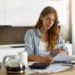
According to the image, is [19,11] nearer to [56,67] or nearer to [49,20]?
[49,20]

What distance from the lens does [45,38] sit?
2.53m

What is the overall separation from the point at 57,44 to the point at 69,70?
70cm

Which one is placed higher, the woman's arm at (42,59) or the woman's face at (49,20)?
the woman's face at (49,20)

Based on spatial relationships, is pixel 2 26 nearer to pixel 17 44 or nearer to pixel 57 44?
pixel 17 44

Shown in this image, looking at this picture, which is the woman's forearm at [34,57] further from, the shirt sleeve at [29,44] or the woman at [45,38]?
the shirt sleeve at [29,44]

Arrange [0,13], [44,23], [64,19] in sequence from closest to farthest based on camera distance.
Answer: [44,23] < [0,13] < [64,19]

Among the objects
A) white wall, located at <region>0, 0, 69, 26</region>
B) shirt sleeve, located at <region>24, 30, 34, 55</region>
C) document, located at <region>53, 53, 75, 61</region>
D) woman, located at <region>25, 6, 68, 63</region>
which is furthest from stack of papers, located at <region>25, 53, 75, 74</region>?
white wall, located at <region>0, 0, 69, 26</region>

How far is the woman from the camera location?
2.39 meters

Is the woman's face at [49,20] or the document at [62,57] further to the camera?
the woman's face at [49,20]

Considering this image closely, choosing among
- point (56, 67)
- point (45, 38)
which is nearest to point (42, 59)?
point (56, 67)

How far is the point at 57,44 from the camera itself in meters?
2.56

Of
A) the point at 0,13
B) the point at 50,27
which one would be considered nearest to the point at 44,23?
the point at 50,27

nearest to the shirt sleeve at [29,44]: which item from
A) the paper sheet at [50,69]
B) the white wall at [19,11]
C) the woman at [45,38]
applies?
the woman at [45,38]

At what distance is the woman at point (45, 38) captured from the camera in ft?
7.84
